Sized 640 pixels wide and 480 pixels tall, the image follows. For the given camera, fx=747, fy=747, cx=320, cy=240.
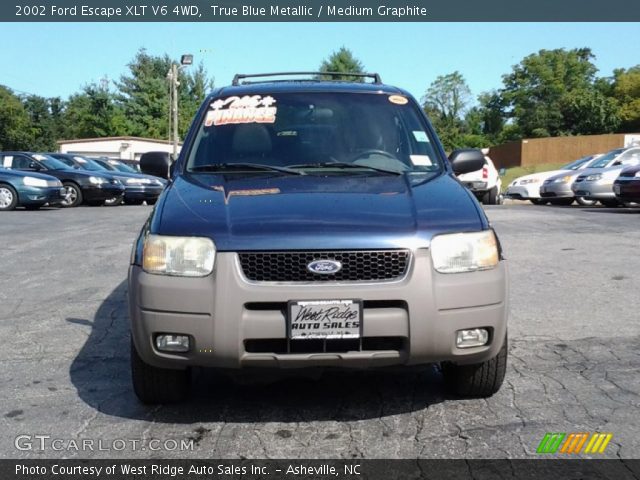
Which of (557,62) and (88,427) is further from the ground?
(557,62)

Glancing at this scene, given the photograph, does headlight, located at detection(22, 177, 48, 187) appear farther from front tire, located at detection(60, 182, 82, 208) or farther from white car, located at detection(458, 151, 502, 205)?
white car, located at detection(458, 151, 502, 205)

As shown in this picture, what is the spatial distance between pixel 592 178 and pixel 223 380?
49.5ft

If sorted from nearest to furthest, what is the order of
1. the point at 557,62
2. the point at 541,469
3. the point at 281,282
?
1. the point at 541,469
2. the point at 281,282
3. the point at 557,62

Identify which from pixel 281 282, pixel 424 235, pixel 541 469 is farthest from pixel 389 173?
pixel 541 469

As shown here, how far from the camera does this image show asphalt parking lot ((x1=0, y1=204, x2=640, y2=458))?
342 centimetres

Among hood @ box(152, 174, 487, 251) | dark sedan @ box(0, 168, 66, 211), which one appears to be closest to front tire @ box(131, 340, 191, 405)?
hood @ box(152, 174, 487, 251)

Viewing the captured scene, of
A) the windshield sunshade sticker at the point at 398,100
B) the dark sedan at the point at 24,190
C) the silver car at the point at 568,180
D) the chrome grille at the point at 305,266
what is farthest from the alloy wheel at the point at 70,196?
the chrome grille at the point at 305,266

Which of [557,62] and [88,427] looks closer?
[88,427]

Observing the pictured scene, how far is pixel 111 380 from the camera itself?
4.41 m

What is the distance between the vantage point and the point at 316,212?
3561mm

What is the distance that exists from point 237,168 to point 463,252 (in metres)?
1.59

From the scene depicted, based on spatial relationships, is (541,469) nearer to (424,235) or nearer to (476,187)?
(424,235)

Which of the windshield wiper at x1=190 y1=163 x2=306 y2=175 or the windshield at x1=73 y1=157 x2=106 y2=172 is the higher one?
the windshield wiper at x1=190 y1=163 x2=306 y2=175

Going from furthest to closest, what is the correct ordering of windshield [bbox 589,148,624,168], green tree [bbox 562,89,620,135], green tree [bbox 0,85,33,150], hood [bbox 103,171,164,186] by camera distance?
green tree [bbox 0,85,33,150]
green tree [bbox 562,89,620,135]
hood [bbox 103,171,164,186]
windshield [bbox 589,148,624,168]
